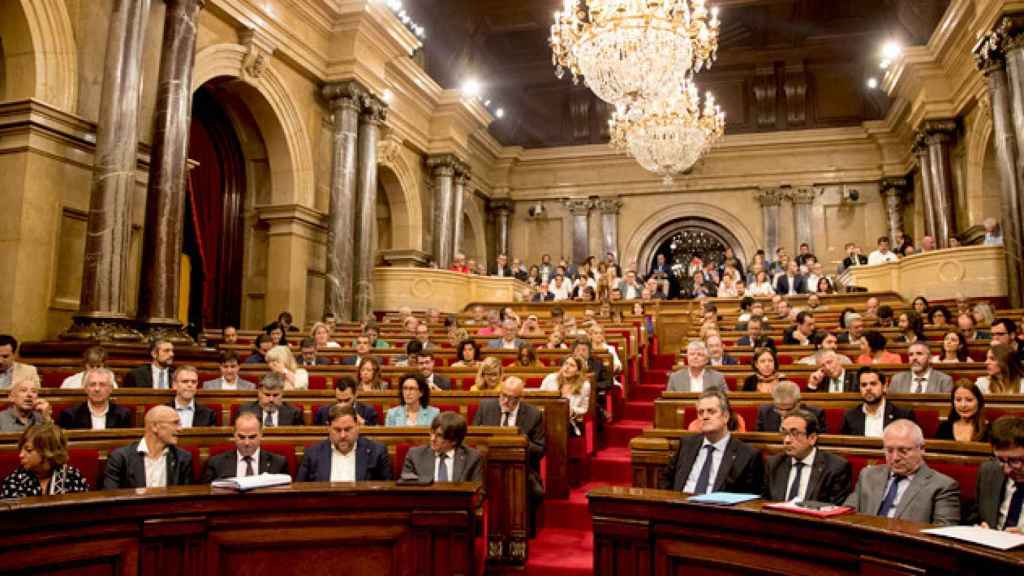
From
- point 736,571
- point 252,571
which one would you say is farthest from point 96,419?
point 736,571

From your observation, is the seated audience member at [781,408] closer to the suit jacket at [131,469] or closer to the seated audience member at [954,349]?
the seated audience member at [954,349]

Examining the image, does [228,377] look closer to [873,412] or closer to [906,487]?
[873,412]

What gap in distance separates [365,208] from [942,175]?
9.54 m

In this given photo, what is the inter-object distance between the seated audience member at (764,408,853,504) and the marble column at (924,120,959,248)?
11.4m

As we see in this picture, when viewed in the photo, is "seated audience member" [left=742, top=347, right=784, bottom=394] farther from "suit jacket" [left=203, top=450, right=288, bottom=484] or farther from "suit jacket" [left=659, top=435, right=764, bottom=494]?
"suit jacket" [left=203, top=450, right=288, bottom=484]

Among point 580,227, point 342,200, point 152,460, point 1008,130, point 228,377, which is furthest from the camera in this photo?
point 580,227

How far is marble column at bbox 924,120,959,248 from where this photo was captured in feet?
41.6

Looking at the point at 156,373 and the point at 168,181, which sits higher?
the point at 168,181

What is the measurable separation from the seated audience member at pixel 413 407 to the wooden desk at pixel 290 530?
167cm

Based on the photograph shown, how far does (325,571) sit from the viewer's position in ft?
8.40

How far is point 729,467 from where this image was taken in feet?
10.5

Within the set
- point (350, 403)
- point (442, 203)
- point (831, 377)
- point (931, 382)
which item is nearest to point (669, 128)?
point (442, 203)

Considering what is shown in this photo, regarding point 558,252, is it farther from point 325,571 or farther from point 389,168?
point 325,571

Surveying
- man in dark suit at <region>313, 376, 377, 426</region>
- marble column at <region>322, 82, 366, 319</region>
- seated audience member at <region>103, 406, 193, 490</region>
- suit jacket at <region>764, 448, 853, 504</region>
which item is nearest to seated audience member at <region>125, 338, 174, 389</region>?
man in dark suit at <region>313, 376, 377, 426</region>
